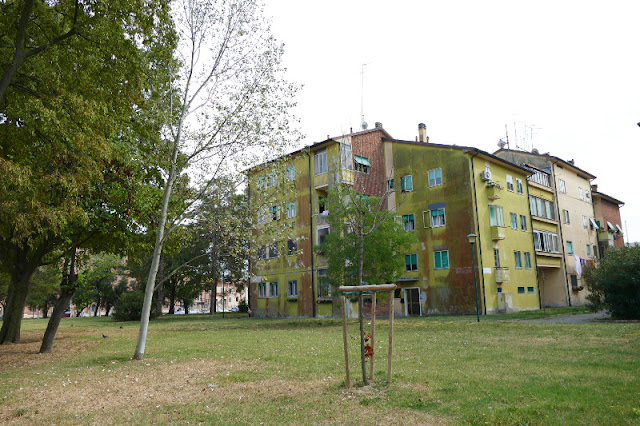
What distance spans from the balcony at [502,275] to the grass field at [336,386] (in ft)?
65.0

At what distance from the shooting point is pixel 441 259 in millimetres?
34062

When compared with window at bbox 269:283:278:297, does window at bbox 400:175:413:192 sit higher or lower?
higher

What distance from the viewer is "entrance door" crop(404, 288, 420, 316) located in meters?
34.9

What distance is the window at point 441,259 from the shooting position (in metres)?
33.7

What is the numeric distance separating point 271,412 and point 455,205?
29787mm

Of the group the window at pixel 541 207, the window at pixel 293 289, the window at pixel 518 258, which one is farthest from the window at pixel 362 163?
the window at pixel 541 207

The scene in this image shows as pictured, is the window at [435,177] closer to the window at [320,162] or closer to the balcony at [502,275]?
the balcony at [502,275]

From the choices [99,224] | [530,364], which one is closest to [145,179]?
[99,224]

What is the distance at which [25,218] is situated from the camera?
32.1 ft

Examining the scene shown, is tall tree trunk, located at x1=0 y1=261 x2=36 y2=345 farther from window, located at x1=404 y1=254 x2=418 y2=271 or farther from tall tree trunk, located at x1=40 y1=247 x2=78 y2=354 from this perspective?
window, located at x1=404 y1=254 x2=418 y2=271

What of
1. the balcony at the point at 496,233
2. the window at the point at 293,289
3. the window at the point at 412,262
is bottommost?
the window at the point at 293,289

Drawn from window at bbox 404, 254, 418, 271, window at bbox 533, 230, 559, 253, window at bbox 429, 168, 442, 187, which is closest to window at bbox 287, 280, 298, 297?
window at bbox 404, 254, 418, 271

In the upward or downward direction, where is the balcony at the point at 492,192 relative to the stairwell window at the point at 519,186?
downward

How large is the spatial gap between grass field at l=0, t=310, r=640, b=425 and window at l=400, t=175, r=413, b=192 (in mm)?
23692
